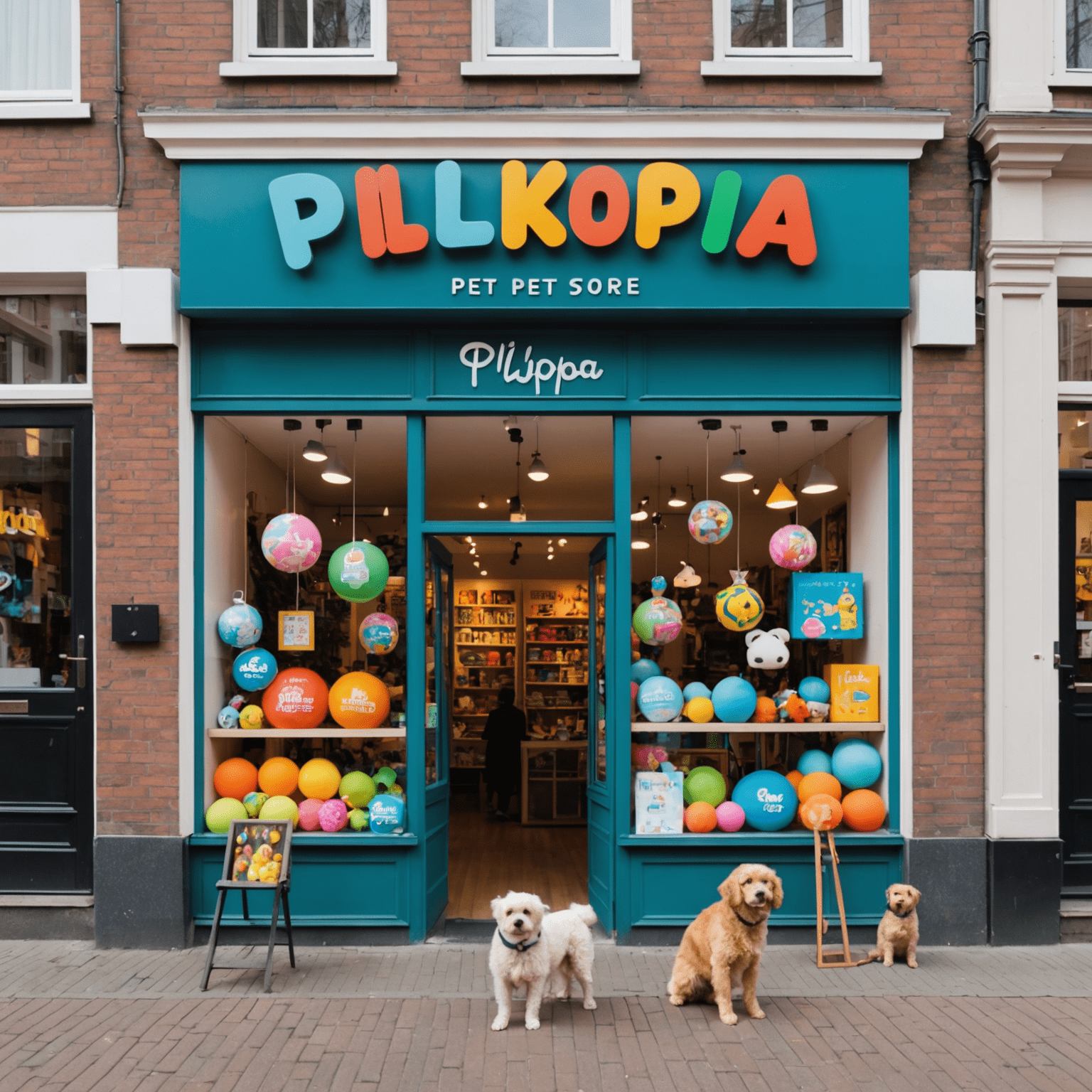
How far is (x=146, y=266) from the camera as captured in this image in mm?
6598

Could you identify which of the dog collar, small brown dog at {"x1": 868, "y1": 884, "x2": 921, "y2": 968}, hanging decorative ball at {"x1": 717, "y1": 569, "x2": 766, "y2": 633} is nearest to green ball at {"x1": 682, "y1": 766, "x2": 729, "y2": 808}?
hanging decorative ball at {"x1": 717, "y1": 569, "x2": 766, "y2": 633}

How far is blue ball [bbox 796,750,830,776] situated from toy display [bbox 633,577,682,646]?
1.21m

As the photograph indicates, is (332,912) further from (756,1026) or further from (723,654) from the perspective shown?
(723,654)

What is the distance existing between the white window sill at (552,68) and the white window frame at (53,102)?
2549mm

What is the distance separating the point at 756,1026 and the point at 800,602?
9.56ft

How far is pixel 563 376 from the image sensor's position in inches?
265

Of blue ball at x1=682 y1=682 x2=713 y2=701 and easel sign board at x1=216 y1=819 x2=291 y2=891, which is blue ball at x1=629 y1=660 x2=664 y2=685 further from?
easel sign board at x1=216 y1=819 x2=291 y2=891

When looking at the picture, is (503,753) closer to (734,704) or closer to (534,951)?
(734,704)

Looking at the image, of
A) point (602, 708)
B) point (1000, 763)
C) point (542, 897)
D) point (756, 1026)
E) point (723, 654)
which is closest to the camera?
point (756, 1026)

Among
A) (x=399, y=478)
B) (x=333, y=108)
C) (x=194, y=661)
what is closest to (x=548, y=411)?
(x=399, y=478)

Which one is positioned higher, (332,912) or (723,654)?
(723,654)

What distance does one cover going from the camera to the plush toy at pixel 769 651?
277 inches

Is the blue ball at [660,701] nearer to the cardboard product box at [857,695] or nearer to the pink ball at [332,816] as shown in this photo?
the cardboard product box at [857,695]

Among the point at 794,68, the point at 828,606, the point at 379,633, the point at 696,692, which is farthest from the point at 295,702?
the point at 794,68
